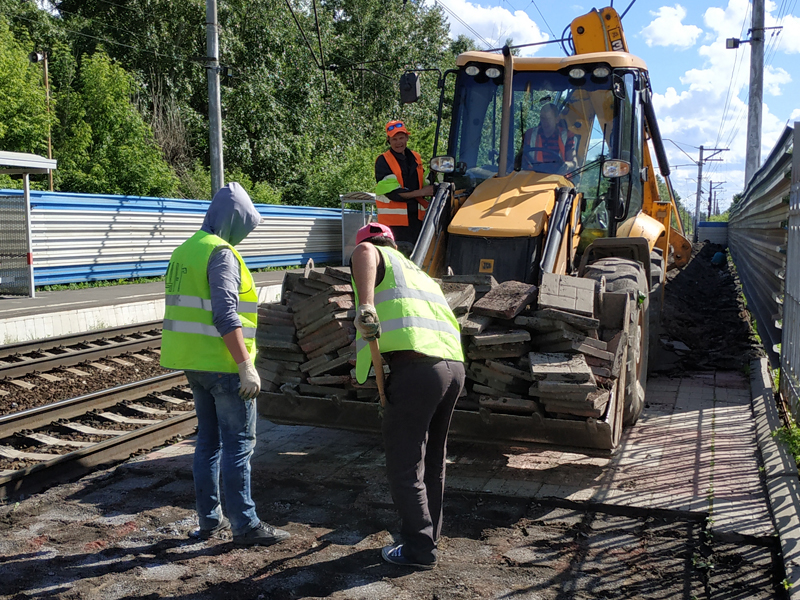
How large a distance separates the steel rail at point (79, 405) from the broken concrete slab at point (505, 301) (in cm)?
414

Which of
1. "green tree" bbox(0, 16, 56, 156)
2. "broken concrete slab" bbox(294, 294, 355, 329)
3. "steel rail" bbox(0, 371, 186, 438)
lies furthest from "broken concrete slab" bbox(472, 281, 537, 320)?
"green tree" bbox(0, 16, 56, 156)

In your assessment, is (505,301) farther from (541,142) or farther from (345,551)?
(541,142)

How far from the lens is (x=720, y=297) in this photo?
16.9 m

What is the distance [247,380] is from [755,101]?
23830 millimetres

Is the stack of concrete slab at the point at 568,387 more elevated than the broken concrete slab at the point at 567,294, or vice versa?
the broken concrete slab at the point at 567,294

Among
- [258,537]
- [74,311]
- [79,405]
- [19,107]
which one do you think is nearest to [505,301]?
[258,537]

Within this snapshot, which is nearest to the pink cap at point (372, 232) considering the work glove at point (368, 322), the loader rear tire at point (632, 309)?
the work glove at point (368, 322)

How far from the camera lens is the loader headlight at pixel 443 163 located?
295 inches

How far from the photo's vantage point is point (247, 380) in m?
4.31

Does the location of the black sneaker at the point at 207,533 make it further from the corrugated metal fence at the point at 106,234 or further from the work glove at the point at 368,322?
the corrugated metal fence at the point at 106,234

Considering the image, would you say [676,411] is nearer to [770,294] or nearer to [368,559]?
[770,294]

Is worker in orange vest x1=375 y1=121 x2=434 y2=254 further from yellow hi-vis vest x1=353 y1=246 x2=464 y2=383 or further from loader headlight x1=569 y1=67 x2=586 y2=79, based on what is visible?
yellow hi-vis vest x1=353 y1=246 x2=464 y2=383

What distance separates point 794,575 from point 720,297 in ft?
46.6

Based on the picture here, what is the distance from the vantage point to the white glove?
431cm
